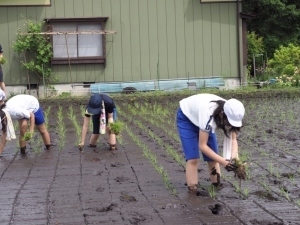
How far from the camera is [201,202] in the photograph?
5723mm

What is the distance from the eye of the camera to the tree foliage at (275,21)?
93.5 feet

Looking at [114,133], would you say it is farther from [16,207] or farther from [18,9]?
[18,9]

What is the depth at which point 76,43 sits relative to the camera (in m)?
18.9

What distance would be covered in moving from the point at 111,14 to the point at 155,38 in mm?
1474

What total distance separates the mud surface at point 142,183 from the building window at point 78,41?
7.79 metres

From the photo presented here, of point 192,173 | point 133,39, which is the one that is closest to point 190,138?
point 192,173

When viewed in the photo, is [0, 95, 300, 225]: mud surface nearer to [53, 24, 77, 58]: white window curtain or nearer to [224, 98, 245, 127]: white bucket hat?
[224, 98, 245, 127]: white bucket hat

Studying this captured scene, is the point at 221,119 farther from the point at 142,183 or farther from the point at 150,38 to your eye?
the point at 150,38

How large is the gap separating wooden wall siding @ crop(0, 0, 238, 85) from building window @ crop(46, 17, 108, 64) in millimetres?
200

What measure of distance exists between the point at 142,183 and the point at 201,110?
1.29 m

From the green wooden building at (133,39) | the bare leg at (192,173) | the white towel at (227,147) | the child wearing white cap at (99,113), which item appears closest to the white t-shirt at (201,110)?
the white towel at (227,147)

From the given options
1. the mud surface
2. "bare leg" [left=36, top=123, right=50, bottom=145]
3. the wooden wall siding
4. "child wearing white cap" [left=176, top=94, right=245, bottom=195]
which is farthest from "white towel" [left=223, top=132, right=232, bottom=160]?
the wooden wall siding

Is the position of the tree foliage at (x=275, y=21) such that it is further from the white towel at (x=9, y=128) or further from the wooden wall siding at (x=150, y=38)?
the white towel at (x=9, y=128)

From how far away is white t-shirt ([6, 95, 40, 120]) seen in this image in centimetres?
845
